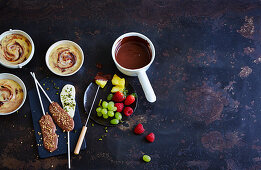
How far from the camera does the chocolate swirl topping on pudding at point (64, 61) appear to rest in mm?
→ 2170

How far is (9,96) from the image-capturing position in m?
2.12

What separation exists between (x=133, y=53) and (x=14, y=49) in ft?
2.78

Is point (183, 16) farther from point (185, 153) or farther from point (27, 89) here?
point (27, 89)

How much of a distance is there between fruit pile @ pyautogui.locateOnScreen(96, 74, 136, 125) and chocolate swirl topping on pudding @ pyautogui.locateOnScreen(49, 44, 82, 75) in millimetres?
296

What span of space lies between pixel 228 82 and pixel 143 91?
2.11 feet

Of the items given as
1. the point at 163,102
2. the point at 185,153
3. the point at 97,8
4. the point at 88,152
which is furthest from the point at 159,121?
the point at 97,8

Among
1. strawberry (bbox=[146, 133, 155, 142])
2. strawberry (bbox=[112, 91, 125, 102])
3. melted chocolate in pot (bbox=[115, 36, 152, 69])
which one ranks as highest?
melted chocolate in pot (bbox=[115, 36, 152, 69])

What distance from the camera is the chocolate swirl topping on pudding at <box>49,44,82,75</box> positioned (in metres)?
2.17

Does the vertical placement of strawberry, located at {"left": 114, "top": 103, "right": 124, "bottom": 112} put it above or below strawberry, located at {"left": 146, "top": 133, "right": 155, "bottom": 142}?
above

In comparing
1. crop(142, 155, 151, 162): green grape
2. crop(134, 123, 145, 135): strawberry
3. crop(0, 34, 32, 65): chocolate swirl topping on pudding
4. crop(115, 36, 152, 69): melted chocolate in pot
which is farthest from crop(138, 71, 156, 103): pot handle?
crop(0, 34, 32, 65): chocolate swirl topping on pudding

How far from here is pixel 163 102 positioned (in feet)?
7.32

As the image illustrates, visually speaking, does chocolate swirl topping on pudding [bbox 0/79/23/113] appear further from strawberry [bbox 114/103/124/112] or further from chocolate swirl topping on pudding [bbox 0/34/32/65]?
strawberry [bbox 114/103/124/112]

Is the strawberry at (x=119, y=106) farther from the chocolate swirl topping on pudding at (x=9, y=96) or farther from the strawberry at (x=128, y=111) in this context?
the chocolate swirl topping on pudding at (x=9, y=96)

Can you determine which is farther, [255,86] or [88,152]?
[255,86]
